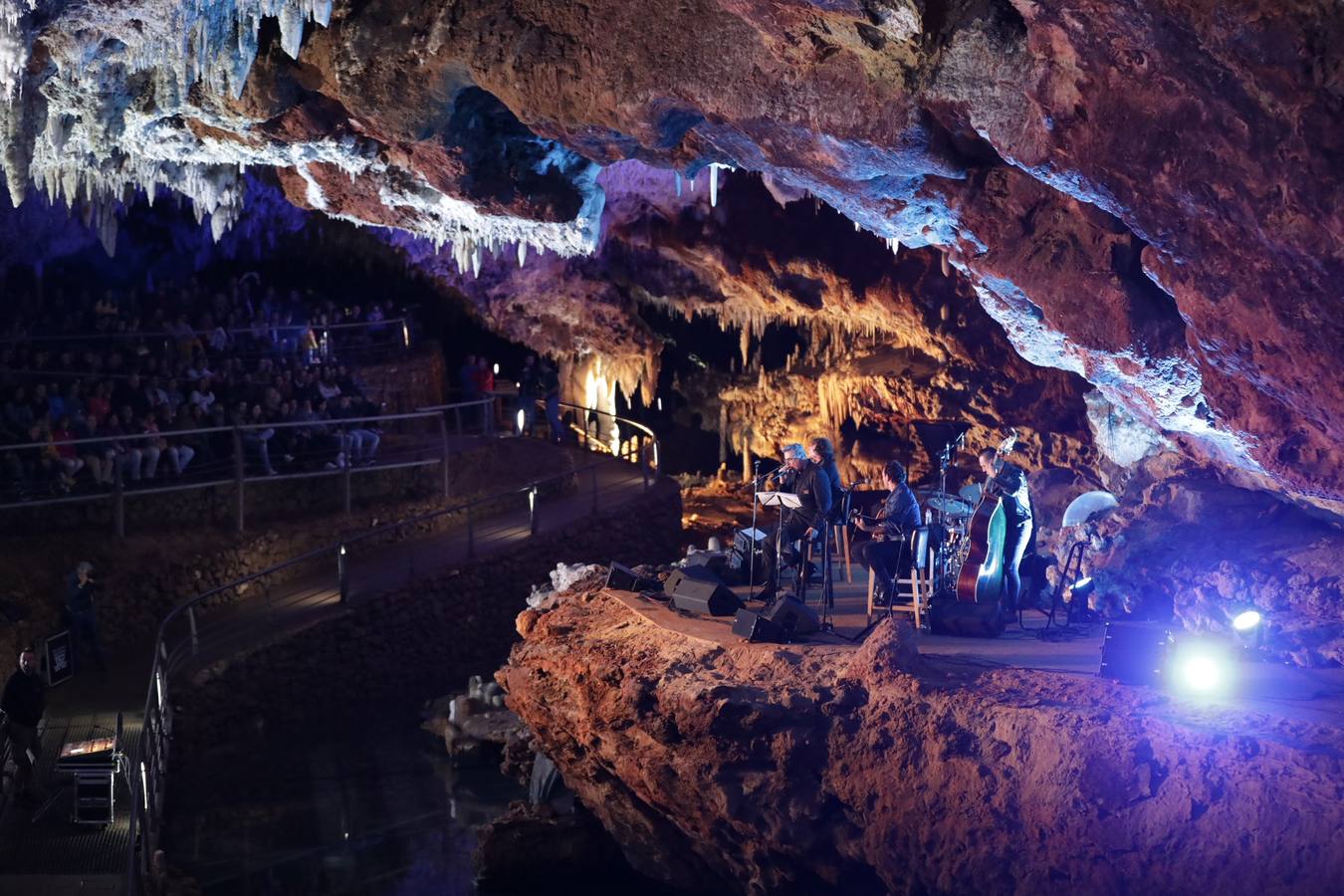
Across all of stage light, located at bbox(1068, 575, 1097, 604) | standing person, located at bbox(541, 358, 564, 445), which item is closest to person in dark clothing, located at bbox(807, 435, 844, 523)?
stage light, located at bbox(1068, 575, 1097, 604)

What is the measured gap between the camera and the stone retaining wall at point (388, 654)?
12.7 meters

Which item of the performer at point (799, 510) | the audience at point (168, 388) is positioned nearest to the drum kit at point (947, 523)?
the performer at point (799, 510)

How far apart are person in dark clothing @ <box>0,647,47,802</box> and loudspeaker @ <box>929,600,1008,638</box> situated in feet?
21.1

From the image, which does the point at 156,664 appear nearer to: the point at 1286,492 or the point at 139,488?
the point at 139,488

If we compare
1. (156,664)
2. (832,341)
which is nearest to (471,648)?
(156,664)

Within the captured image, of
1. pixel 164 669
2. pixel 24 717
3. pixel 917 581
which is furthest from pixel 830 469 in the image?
pixel 24 717

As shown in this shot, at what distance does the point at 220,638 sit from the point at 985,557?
7298mm

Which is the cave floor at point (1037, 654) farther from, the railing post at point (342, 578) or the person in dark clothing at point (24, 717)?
the person in dark clothing at point (24, 717)

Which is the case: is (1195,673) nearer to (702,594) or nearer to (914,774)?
(914,774)

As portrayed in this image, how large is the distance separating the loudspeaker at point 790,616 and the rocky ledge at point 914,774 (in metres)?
0.36

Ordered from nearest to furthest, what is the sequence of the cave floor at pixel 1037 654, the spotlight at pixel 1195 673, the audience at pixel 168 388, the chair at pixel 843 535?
the cave floor at pixel 1037 654 < the spotlight at pixel 1195 673 < the chair at pixel 843 535 < the audience at pixel 168 388

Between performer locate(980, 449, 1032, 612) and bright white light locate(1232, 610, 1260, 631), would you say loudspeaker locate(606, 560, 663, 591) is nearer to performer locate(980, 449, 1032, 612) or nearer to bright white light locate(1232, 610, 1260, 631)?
performer locate(980, 449, 1032, 612)

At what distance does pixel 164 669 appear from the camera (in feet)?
39.0

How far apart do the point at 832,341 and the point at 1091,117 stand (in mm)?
11457
